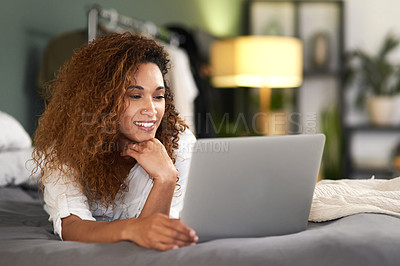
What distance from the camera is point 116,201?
1407 millimetres

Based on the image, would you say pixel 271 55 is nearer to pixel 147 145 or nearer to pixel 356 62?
pixel 356 62

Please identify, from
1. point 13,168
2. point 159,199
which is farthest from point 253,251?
point 13,168

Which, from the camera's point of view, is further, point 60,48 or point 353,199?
point 60,48

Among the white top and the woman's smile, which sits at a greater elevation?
the woman's smile

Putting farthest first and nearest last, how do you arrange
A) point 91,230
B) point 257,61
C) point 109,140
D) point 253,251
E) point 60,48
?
point 257,61 → point 60,48 → point 109,140 → point 91,230 → point 253,251

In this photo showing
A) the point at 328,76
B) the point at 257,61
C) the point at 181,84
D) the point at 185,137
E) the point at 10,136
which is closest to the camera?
the point at 185,137

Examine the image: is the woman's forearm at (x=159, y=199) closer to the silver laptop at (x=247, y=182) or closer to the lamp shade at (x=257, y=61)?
the silver laptop at (x=247, y=182)

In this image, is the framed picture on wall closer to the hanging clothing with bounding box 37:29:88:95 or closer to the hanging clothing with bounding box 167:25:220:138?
the hanging clothing with bounding box 167:25:220:138

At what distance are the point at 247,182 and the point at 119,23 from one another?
2318 mm

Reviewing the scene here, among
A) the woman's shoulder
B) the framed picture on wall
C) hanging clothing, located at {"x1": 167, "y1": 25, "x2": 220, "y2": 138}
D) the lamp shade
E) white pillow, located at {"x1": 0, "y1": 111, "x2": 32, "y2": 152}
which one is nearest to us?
the woman's shoulder

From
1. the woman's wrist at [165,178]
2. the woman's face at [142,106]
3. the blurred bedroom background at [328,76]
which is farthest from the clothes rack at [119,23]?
the woman's wrist at [165,178]

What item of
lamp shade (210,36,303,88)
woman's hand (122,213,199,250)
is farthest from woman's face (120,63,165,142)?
lamp shade (210,36,303,88)

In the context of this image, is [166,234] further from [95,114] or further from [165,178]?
[95,114]

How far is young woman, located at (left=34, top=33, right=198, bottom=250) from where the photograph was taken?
1.28 meters
